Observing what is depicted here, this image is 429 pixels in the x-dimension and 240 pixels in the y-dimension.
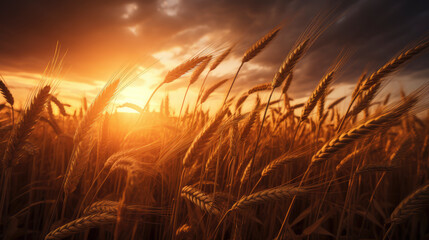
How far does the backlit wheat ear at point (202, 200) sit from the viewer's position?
0.99 meters

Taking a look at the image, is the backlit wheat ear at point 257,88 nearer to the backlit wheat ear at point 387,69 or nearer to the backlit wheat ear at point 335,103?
Answer: the backlit wheat ear at point 387,69

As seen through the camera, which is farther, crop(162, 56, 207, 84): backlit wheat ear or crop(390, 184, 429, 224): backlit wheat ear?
crop(162, 56, 207, 84): backlit wheat ear

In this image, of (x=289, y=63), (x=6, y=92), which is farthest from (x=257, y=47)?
(x=6, y=92)

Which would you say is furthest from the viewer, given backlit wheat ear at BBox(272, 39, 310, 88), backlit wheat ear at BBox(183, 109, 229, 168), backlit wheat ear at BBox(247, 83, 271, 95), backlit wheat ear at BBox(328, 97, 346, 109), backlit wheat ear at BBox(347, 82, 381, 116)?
backlit wheat ear at BBox(328, 97, 346, 109)

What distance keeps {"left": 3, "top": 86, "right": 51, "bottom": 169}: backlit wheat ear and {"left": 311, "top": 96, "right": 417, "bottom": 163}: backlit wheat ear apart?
153cm

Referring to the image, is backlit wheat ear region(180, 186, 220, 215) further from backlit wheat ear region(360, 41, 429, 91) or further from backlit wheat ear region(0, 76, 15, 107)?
backlit wheat ear region(0, 76, 15, 107)

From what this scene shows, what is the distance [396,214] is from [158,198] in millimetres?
1820

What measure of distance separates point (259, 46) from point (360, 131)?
112cm

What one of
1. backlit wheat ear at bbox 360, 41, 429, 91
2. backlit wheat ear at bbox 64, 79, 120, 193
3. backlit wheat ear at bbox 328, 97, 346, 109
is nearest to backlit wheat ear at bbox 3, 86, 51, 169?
backlit wheat ear at bbox 64, 79, 120, 193

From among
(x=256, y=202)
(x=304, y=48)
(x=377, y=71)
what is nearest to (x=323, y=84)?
(x=304, y=48)

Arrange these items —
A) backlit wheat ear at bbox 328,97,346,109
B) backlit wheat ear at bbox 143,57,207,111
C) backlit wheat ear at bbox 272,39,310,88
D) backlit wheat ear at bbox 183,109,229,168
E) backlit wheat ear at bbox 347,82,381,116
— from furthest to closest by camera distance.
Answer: backlit wheat ear at bbox 328,97,346,109 < backlit wheat ear at bbox 143,57,207,111 < backlit wheat ear at bbox 347,82,381,116 < backlit wheat ear at bbox 272,39,310,88 < backlit wheat ear at bbox 183,109,229,168

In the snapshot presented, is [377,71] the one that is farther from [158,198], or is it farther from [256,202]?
[158,198]

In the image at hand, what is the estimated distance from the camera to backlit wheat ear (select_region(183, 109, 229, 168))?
3.62 feet

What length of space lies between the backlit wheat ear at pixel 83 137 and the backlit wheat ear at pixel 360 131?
1.26 metres
